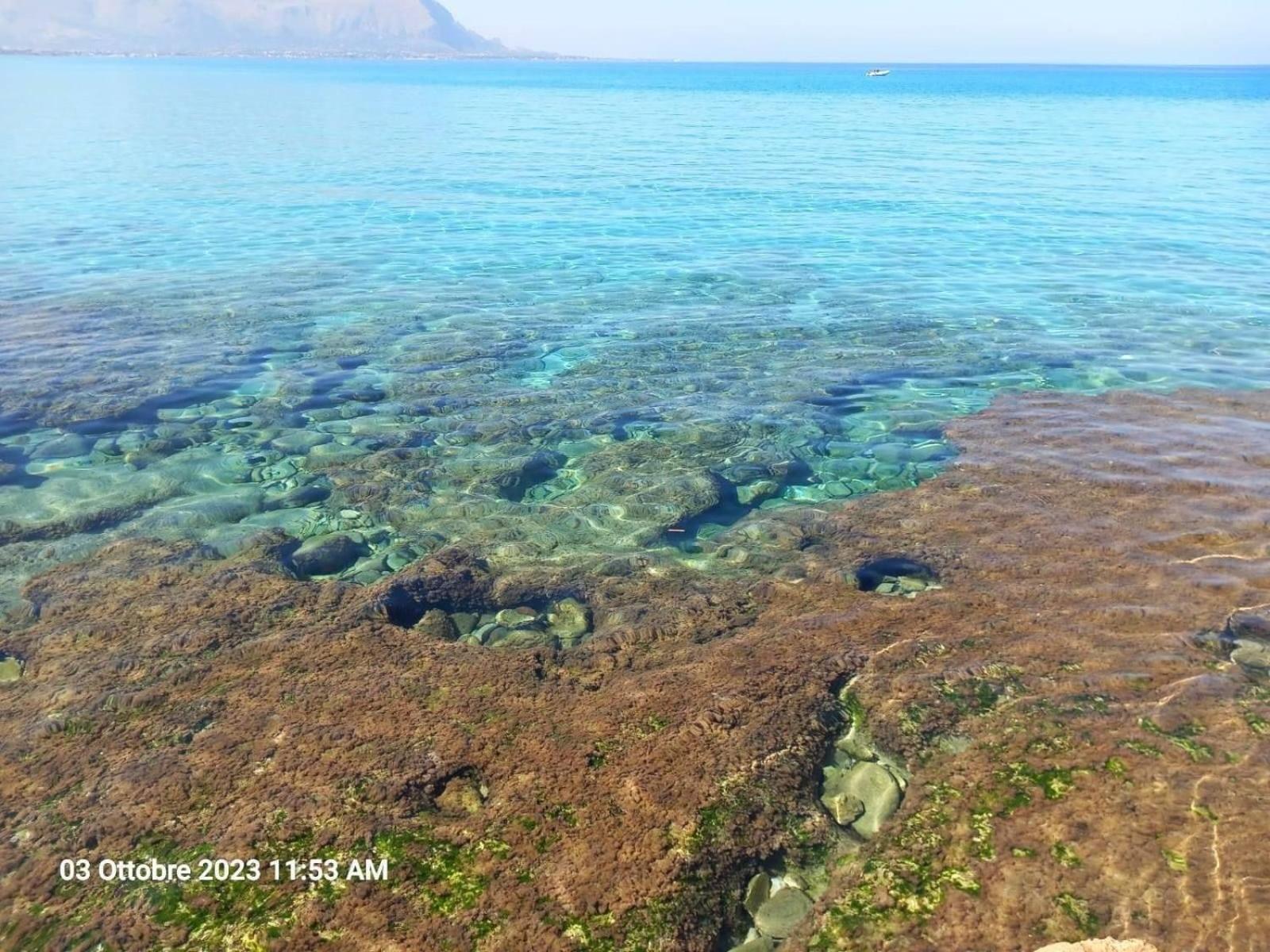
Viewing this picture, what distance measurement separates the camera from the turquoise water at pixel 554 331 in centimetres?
1003

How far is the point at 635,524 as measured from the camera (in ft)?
31.1

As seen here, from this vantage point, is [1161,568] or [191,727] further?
[1161,568]

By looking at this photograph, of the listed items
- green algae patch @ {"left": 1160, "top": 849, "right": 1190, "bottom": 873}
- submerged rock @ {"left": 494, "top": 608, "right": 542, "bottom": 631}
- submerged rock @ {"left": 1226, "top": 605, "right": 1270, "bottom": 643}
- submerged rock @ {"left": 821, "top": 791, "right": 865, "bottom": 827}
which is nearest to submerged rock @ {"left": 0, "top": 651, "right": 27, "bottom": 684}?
submerged rock @ {"left": 494, "top": 608, "right": 542, "bottom": 631}

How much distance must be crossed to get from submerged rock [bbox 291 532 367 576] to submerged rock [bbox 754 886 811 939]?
547 centimetres

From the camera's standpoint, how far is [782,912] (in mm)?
4844

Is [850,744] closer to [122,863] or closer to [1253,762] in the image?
[1253,762]

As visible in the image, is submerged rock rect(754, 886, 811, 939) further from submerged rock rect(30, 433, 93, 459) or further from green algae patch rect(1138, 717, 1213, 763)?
submerged rock rect(30, 433, 93, 459)

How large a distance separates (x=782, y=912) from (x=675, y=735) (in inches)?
57.2

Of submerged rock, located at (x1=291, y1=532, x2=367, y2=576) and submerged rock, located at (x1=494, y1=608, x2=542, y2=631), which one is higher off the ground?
submerged rock, located at (x1=494, y1=608, x2=542, y2=631)

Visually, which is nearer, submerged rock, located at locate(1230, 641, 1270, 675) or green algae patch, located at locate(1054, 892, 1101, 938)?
green algae patch, located at locate(1054, 892, 1101, 938)

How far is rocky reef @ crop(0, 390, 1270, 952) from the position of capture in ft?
15.5

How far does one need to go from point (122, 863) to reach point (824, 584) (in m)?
5.83

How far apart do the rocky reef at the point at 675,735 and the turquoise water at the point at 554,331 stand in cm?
96

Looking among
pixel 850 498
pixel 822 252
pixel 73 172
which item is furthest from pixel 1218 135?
pixel 73 172
